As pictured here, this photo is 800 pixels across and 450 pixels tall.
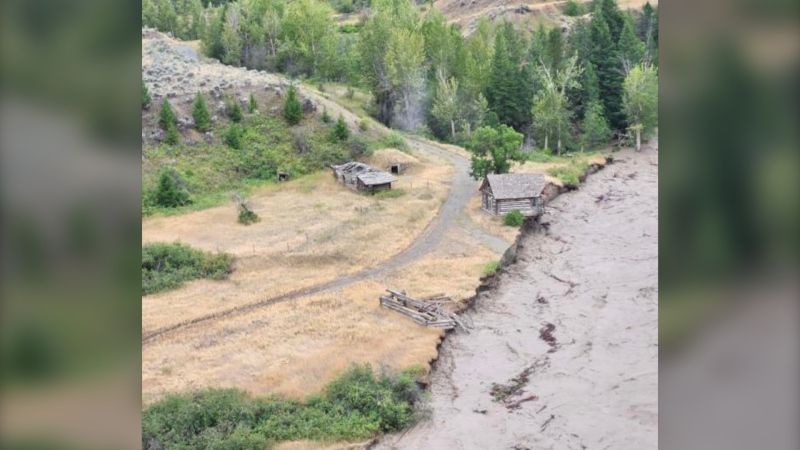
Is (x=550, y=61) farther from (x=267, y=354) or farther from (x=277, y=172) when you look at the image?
(x=267, y=354)

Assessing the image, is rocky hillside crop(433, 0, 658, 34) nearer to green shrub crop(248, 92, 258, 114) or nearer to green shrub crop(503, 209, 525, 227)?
green shrub crop(248, 92, 258, 114)

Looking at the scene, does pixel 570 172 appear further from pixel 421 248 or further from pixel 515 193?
pixel 421 248

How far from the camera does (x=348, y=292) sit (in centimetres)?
1186

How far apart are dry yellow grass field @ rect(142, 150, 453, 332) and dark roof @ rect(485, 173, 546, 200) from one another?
1.40m

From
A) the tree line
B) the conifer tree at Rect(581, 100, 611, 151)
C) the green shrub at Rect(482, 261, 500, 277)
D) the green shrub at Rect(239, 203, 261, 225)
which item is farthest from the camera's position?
the tree line

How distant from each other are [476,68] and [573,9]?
10361 millimetres

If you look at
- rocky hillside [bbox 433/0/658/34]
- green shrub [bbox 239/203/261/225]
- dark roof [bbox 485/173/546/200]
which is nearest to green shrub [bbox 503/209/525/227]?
dark roof [bbox 485/173/546/200]

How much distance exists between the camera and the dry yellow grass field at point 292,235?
11.7 meters

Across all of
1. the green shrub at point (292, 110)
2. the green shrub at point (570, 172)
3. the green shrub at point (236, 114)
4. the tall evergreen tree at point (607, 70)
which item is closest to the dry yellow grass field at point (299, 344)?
the green shrub at point (570, 172)

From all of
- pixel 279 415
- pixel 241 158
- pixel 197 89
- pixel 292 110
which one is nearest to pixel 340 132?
pixel 292 110

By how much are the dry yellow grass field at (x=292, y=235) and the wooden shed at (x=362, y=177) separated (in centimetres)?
21

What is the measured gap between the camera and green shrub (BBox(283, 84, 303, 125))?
65.1 feet

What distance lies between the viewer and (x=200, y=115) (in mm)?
18891
